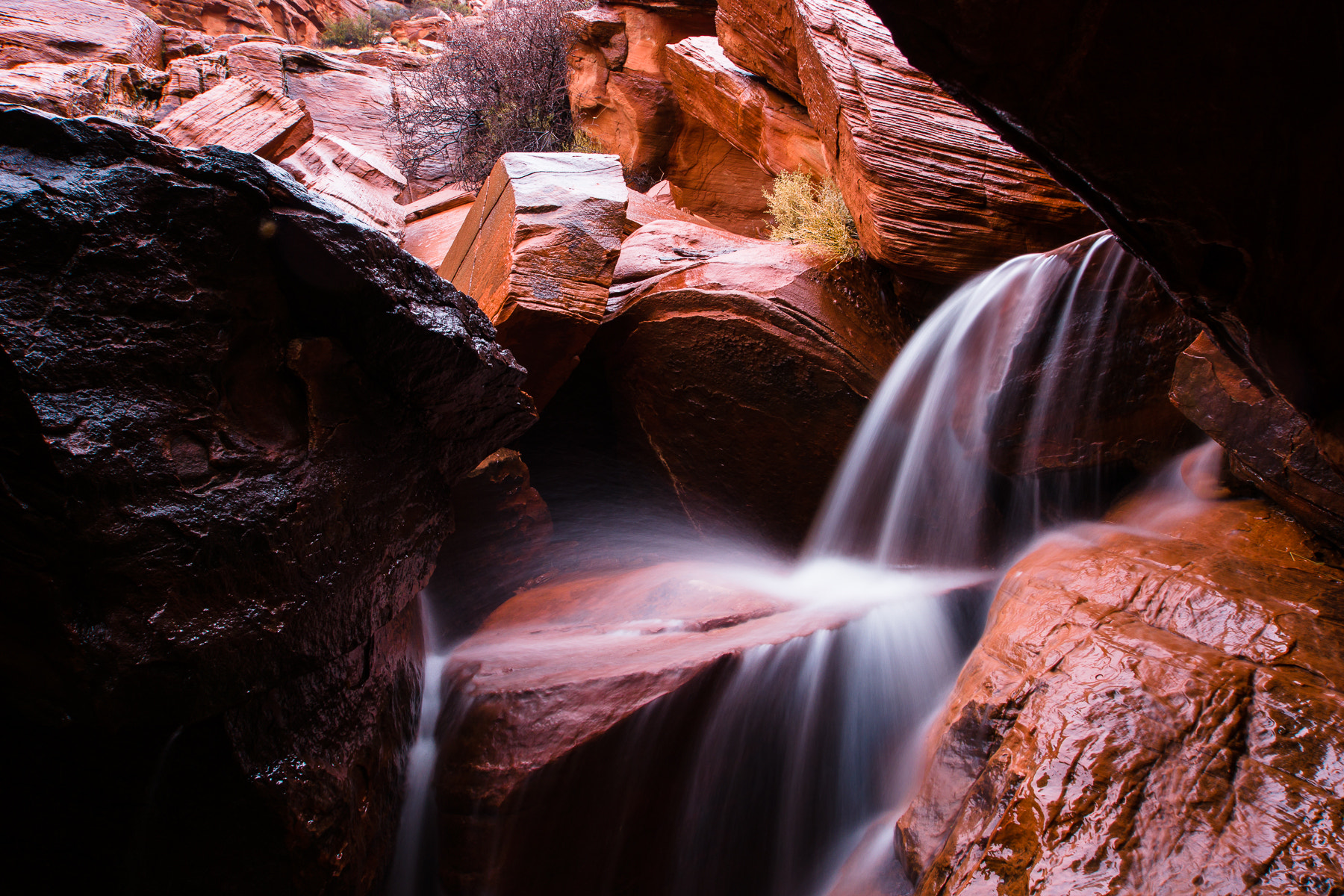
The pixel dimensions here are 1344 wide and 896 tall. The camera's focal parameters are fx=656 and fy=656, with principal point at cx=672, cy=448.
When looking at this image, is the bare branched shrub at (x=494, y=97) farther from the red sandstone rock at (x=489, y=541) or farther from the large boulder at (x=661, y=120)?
the red sandstone rock at (x=489, y=541)

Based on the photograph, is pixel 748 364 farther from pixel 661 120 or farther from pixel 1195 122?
pixel 661 120

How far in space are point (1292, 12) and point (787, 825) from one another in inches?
146

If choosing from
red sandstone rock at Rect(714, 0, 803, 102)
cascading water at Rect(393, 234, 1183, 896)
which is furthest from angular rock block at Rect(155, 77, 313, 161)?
cascading water at Rect(393, 234, 1183, 896)

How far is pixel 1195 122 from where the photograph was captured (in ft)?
5.87

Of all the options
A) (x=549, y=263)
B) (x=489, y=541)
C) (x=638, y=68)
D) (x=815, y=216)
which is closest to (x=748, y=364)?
(x=815, y=216)

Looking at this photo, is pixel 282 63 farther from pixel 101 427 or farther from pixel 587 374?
pixel 101 427

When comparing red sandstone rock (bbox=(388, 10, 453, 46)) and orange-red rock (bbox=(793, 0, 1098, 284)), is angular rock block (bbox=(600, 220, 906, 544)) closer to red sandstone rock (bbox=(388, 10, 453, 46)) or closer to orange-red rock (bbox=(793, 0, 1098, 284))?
orange-red rock (bbox=(793, 0, 1098, 284))

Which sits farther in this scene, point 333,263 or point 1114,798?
point 333,263

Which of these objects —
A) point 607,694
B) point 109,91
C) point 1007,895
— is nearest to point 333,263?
point 607,694

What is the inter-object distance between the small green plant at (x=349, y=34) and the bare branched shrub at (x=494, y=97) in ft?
36.7

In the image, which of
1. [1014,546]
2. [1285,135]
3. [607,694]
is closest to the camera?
[1285,135]

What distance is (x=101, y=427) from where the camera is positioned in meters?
2.11

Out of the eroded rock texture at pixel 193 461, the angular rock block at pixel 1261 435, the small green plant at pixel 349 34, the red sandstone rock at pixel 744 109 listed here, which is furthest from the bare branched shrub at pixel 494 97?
the small green plant at pixel 349 34

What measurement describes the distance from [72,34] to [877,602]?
1551 centimetres
